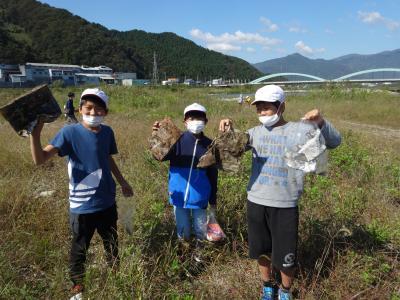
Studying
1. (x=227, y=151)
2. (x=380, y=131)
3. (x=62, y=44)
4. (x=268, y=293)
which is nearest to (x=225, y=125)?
(x=227, y=151)

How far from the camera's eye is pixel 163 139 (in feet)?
8.68

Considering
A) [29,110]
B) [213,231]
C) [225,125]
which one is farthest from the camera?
[213,231]

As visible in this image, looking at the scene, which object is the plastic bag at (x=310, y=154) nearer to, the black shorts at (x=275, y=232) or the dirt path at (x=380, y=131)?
the black shorts at (x=275, y=232)

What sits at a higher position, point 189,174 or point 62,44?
point 62,44

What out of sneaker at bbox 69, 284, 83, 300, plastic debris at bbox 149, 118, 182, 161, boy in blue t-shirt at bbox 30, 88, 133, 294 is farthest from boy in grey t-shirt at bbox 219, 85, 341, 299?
sneaker at bbox 69, 284, 83, 300

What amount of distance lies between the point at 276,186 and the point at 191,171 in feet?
2.31

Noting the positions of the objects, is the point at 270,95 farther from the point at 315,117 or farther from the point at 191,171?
the point at 191,171

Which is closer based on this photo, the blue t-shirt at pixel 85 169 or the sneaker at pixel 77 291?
the sneaker at pixel 77 291

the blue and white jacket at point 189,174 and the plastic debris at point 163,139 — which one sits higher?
the plastic debris at point 163,139

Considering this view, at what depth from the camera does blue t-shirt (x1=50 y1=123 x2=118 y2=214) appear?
2336 mm

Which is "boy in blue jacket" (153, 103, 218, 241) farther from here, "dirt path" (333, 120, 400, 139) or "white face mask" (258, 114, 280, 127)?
"dirt path" (333, 120, 400, 139)

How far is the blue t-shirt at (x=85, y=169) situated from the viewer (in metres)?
2.34

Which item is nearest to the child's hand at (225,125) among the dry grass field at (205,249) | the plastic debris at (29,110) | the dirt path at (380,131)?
the dry grass field at (205,249)

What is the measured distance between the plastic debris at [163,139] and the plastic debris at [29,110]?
738mm
